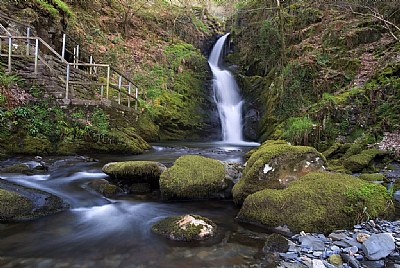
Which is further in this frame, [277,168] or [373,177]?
[373,177]

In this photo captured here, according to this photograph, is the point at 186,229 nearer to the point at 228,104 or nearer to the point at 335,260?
the point at 335,260

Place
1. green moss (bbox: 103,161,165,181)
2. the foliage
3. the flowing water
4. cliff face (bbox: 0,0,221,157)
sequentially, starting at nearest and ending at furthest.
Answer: green moss (bbox: 103,161,165,181) < the foliage < cliff face (bbox: 0,0,221,157) < the flowing water

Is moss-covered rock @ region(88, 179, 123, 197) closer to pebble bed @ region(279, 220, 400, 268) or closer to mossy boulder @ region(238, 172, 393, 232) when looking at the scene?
mossy boulder @ region(238, 172, 393, 232)

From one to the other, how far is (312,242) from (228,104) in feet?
51.0

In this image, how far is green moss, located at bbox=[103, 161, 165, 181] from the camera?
6.28 metres

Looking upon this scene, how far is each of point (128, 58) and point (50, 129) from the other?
10880 millimetres

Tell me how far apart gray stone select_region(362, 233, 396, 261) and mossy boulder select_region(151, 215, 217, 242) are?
1892 mm

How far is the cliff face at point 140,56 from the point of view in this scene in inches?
421

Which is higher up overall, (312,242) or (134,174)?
(134,174)

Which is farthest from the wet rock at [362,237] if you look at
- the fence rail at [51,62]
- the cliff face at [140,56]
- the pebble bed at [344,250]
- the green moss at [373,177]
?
the fence rail at [51,62]

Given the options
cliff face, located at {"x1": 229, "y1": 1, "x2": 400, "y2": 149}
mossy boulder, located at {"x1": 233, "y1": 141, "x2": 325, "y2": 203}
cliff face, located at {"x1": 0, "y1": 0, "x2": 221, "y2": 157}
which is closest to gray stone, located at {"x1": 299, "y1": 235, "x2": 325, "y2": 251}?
mossy boulder, located at {"x1": 233, "y1": 141, "x2": 325, "y2": 203}

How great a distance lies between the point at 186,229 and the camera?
411cm

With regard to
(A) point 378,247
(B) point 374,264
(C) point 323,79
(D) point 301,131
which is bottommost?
(B) point 374,264

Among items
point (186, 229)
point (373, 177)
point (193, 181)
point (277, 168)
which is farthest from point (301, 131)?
point (186, 229)
